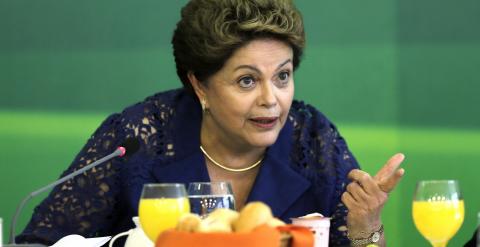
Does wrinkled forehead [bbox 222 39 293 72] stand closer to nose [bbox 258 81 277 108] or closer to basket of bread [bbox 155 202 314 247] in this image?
nose [bbox 258 81 277 108]

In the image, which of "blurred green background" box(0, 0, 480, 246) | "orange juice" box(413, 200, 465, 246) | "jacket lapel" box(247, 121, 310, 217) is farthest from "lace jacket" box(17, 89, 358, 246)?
"blurred green background" box(0, 0, 480, 246)

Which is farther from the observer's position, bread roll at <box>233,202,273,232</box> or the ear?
the ear

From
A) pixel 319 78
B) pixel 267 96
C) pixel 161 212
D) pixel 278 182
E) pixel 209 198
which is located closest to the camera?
pixel 161 212

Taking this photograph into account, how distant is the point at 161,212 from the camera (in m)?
1.73

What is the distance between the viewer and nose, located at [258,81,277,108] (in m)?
2.60

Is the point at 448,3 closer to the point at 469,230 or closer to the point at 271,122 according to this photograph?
the point at 469,230

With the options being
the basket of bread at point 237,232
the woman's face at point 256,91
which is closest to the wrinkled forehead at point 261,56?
the woman's face at point 256,91

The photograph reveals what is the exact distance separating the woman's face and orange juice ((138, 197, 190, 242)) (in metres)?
0.90

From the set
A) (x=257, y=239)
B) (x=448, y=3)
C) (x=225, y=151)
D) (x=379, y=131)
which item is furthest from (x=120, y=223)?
(x=448, y=3)

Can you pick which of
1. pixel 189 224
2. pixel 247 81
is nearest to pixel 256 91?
pixel 247 81

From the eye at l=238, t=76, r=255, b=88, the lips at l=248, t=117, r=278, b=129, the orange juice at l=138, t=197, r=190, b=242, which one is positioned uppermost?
the eye at l=238, t=76, r=255, b=88

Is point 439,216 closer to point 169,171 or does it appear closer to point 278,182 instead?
point 278,182

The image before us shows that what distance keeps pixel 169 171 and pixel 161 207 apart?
959 mm

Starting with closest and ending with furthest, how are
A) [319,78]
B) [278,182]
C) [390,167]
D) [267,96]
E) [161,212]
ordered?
[161,212], [390,167], [267,96], [278,182], [319,78]
